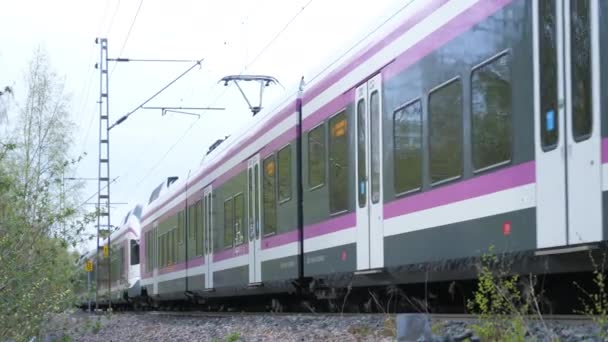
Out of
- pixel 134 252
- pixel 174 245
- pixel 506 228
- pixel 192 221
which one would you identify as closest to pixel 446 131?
pixel 506 228

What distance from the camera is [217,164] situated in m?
18.3

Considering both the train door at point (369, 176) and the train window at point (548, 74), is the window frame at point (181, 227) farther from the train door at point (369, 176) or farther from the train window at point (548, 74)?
the train window at point (548, 74)

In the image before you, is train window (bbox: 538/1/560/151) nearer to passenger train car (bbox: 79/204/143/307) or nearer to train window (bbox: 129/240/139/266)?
passenger train car (bbox: 79/204/143/307)

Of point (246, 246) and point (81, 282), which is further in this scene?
point (246, 246)

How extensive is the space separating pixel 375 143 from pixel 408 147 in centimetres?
86

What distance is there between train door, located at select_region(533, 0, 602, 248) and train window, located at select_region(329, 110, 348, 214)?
14.0ft

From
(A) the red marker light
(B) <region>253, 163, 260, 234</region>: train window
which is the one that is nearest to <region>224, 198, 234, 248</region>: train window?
(B) <region>253, 163, 260, 234</region>: train window

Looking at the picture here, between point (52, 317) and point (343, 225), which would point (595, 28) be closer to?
point (343, 225)

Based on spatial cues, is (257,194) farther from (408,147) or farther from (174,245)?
(174,245)

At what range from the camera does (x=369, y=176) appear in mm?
9883

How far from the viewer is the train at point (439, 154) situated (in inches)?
242

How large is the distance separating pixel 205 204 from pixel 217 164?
4.03 feet

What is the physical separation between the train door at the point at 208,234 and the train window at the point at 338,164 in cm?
742

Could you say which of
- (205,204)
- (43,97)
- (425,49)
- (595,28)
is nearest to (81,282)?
(205,204)
